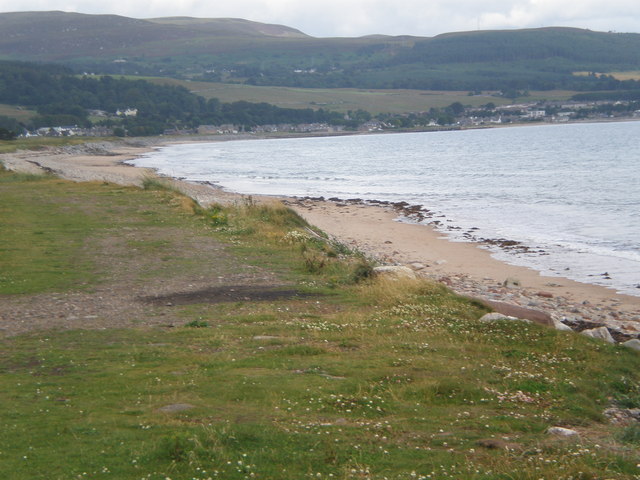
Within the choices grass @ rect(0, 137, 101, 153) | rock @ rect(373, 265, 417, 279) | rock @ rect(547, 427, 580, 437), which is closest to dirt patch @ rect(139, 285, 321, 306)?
rock @ rect(373, 265, 417, 279)

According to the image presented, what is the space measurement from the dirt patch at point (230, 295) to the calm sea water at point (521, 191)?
1038cm

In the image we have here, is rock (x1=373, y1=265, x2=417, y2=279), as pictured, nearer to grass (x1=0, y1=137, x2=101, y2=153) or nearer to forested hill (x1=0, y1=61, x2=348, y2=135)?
grass (x1=0, y1=137, x2=101, y2=153)

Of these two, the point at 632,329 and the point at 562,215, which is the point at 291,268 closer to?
the point at 632,329

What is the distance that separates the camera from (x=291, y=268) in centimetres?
1636

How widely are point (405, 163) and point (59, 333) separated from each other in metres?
77.7

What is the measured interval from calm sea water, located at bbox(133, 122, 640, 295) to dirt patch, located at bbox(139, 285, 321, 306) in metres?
10.4

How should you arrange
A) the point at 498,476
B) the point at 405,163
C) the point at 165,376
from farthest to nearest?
the point at 405,163 < the point at 165,376 < the point at 498,476

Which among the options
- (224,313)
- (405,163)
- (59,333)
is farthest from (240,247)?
(405,163)

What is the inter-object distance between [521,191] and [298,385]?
4506 cm

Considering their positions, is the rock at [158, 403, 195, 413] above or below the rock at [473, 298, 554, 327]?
above

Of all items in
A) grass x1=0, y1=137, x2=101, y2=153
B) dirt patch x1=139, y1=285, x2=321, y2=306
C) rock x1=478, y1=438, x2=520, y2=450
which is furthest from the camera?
grass x1=0, y1=137, x2=101, y2=153

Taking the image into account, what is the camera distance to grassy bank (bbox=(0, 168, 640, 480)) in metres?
6.25

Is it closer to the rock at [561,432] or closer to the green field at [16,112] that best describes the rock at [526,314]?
the rock at [561,432]

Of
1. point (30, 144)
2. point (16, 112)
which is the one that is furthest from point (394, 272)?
point (16, 112)
